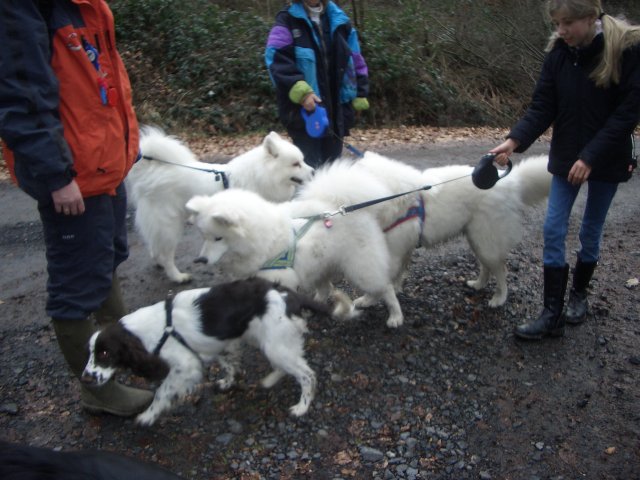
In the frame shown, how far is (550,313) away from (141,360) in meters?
2.82

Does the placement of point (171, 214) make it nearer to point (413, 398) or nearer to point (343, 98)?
point (343, 98)

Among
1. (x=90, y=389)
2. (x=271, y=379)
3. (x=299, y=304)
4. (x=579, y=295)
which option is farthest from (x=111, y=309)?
(x=579, y=295)

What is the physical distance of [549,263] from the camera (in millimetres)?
3641

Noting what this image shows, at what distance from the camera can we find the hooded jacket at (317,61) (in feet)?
14.7

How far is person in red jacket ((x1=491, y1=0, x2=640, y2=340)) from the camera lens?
119 inches

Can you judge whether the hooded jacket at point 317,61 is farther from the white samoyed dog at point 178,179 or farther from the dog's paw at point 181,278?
the dog's paw at point 181,278

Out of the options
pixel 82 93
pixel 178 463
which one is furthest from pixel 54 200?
pixel 178 463

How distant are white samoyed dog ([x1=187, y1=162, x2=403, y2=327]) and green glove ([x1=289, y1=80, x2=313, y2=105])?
31.2 inches

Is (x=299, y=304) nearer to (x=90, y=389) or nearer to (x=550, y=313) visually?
(x=90, y=389)

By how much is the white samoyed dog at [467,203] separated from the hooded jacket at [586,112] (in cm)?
52

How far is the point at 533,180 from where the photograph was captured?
4.00 meters

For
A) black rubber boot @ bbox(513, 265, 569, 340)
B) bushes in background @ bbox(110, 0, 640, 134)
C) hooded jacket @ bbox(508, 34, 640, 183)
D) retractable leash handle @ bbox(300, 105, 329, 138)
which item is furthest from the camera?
bushes in background @ bbox(110, 0, 640, 134)

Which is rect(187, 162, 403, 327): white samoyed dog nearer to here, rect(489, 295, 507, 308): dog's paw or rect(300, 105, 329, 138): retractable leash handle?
rect(300, 105, 329, 138): retractable leash handle

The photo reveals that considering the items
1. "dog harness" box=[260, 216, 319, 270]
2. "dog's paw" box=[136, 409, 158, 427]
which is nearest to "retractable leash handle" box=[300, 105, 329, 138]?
"dog harness" box=[260, 216, 319, 270]
